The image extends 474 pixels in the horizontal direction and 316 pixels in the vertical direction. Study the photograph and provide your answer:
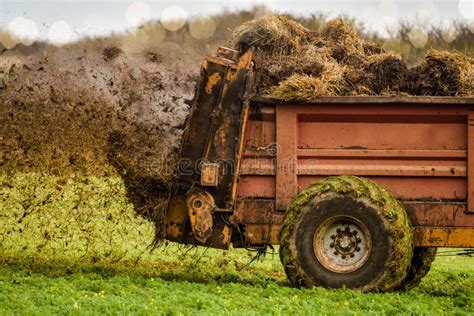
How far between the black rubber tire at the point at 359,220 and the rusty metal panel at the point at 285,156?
30 cm

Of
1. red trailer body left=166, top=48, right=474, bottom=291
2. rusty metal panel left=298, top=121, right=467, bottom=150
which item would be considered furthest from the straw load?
rusty metal panel left=298, top=121, right=467, bottom=150

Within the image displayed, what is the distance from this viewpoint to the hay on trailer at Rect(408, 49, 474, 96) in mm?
10117

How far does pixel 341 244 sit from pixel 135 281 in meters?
2.32

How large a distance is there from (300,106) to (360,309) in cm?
249

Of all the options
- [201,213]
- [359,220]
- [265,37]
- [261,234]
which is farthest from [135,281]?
[265,37]

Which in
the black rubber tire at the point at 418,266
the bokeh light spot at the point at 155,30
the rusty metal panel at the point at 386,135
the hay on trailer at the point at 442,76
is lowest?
Answer: the black rubber tire at the point at 418,266

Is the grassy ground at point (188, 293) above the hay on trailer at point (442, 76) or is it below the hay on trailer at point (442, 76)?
below

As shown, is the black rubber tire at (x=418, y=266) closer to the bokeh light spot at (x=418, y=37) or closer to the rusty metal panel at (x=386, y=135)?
the rusty metal panel at (x=386, y=135)

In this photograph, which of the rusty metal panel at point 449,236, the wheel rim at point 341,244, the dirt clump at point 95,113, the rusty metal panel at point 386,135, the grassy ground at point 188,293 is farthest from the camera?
the dirt clump at point 95,113

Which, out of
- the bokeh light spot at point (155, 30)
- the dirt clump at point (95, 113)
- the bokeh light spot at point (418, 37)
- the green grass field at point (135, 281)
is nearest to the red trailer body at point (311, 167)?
the green grass field at point (135, 281)

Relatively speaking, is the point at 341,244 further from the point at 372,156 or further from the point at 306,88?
the point at 306,88

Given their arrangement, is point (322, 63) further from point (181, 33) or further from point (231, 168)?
point (181, 33)

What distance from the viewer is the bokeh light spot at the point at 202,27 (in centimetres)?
2500

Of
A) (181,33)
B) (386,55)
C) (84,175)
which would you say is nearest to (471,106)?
(386,55)
